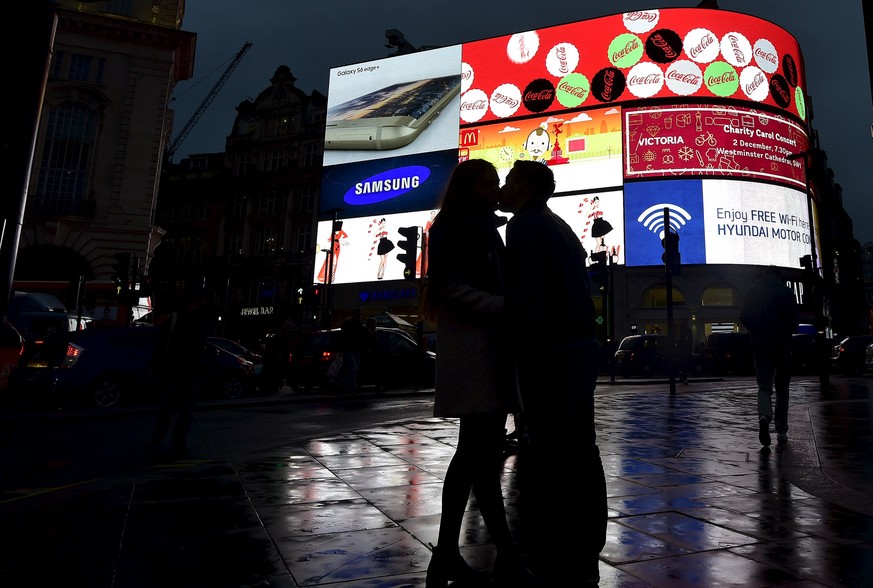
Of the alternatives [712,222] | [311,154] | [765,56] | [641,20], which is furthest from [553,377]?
[311,154]

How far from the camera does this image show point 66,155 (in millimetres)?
32656

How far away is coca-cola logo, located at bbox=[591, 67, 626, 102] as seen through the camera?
36219mm

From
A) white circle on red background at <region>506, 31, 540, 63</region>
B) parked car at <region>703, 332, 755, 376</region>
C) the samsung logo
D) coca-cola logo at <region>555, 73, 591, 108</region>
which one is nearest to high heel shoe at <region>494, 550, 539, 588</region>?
parked car at <region>703, 332, 755, 376</region>

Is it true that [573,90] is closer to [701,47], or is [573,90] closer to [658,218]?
[701,47]

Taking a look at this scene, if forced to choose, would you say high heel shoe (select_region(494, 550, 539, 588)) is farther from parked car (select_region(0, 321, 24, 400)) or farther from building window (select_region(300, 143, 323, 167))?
building window (select_region(300, 143, 323, 167))

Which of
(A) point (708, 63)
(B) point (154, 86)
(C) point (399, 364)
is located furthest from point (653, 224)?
(B) point (154, 86)

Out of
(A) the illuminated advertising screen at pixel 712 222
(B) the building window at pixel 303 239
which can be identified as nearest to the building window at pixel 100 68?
(B) the building window at pixel 303 239

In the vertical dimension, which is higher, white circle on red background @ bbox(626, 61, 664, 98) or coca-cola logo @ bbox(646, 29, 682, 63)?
coca-cola logo @ bbox(646, 29, 682, 63)

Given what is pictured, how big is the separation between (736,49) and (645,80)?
230 inches

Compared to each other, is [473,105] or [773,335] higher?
[473,105]

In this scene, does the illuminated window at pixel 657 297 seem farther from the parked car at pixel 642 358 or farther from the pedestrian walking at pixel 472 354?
the pedestrian walking at pixel 472 354

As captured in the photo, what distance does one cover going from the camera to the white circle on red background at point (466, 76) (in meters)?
40.7

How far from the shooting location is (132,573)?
244cm

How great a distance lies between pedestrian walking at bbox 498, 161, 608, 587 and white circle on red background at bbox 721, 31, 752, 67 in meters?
39.5
